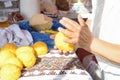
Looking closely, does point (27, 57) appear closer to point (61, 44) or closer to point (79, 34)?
point (61, 44)

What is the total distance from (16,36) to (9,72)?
0.45m

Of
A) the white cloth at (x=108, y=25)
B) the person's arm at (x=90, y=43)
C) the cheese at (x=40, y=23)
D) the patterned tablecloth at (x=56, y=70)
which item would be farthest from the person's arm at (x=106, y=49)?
the cheese at (x=40, y=23)

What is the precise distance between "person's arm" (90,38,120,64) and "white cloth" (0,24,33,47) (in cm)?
63

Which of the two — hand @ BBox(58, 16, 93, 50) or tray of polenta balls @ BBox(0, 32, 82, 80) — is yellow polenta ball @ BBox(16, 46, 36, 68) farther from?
hand @ BBox(58, 16, 93, 50)

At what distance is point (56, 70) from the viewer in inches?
43.2

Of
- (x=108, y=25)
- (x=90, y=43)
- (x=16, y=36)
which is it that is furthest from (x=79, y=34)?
(x=16, y=36)

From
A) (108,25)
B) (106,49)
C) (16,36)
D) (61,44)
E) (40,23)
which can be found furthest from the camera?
(40,23)

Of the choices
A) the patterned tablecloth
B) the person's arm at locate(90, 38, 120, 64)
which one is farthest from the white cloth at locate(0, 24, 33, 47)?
the person's arm at locate(90, 38, 120, 64)

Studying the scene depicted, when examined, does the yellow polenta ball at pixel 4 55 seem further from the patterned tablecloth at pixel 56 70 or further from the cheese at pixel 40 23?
the cheese at pixel 40 23

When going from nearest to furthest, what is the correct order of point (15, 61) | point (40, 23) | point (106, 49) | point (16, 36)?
point (106, 49), point (15, 61), point (16, 36), point (40, 23)

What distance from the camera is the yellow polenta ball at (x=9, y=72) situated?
1.01 meters

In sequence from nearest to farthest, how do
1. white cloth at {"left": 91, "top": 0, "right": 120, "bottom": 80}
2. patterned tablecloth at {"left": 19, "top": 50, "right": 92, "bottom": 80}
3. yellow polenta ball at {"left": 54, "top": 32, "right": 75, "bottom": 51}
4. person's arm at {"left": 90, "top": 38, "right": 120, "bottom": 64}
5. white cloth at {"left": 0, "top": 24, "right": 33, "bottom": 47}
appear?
1. person's arm at {"left": 90, "top": 38, "right": 120, "bottom": 64}
2. white cloth at {"left": 91, "top": 0, "right": 120, "bottom": 80}
3. patterned tablecloth at {"left": 19, "top": 50, "right": 92, "bottom": 80}
4. yellow polenta ball at {"left": 54, "top": 32, "right": 75, "bottom": 51}
5. white cloth at {"left": 0, "top": 24, "right": 33, "bottom": 47}

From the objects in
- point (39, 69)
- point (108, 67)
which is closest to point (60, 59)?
point (39, 69)

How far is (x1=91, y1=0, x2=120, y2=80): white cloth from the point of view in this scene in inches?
37.3
